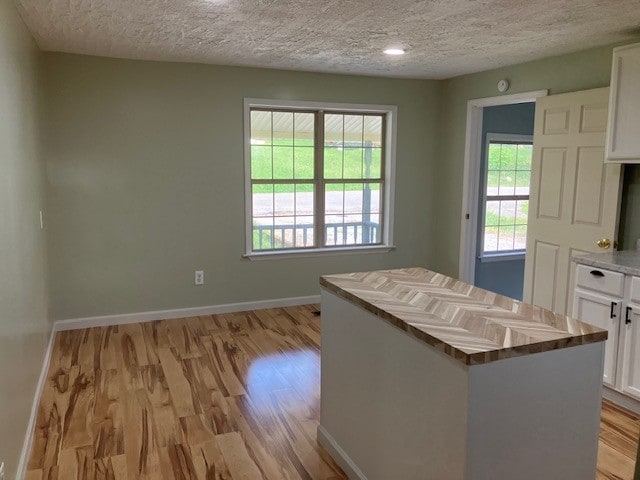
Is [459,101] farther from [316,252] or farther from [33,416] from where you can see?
[33,416]

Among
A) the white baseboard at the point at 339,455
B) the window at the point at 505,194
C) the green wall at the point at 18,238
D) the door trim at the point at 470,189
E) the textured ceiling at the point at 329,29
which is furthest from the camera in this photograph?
the window at the point at 505,194

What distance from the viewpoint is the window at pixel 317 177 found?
4.93 meters

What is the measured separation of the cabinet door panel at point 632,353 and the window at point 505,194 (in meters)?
2.80

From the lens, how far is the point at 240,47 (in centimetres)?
381

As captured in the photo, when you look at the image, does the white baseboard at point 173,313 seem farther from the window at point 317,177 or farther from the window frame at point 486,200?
the window frame at point 486,200

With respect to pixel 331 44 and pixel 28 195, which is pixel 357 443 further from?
pixel 331 44

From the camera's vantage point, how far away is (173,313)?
4707 mm

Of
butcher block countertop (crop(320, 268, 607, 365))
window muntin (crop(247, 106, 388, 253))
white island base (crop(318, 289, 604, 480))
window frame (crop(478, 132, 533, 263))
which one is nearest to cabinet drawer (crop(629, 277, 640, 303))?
butcher block countertop (crop(320, 268, 607, 365))

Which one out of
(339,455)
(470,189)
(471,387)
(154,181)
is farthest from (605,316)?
(154,181)

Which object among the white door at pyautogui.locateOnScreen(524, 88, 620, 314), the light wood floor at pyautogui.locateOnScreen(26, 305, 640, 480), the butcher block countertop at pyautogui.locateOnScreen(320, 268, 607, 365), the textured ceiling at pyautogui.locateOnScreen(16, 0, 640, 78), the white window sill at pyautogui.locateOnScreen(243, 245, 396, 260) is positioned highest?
the textured ceiling at pyautogui.locateOnScreen(16, 0, 640, 78)

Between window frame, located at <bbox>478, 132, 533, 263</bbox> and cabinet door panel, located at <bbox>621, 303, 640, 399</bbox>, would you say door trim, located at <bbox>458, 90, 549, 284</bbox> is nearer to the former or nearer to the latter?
window frame, located at <bbox>478, 132, 533, 263</bbox>

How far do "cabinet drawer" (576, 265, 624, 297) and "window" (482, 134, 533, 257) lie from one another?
2.51 m

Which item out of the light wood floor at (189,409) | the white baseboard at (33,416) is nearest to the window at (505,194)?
the light wood floor at (189,409)

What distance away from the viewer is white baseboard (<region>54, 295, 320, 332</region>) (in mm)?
4391
